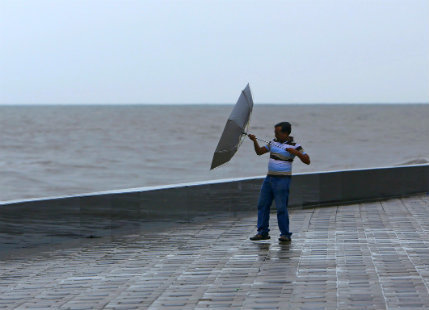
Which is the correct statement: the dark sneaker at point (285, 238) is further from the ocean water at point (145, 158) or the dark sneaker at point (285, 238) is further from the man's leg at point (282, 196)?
the ocean water at point (145, 158)

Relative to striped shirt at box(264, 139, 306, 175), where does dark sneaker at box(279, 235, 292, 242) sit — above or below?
below

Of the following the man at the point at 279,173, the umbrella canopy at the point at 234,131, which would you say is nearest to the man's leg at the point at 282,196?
the man at the point at 279,173

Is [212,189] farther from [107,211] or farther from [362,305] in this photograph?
[362,305]

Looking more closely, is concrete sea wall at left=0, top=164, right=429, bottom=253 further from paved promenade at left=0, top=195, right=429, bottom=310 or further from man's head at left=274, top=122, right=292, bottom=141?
man's head at left=274, top=122, right=292, bottom=141

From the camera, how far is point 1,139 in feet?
312

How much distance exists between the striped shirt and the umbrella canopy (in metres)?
0.36

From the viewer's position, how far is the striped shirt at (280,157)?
10641 millimetres

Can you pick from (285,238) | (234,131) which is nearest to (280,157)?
(234,131)

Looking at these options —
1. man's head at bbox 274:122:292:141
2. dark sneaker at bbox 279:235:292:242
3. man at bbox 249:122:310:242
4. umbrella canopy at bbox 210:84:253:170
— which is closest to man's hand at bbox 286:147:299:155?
man at bbox 249:122:310:242

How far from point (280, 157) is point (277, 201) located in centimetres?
53

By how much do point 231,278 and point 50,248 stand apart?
345 centimetres

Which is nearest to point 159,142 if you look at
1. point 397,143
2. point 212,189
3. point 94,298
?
point 397,143

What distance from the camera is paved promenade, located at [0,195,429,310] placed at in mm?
7270

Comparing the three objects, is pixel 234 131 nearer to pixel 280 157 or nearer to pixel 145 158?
pixel 280 157
